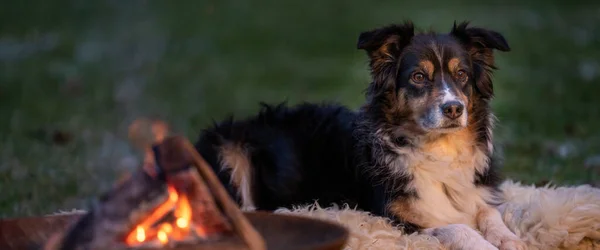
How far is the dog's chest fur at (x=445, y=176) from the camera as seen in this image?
636 cm

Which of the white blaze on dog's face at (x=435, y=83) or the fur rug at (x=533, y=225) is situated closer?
the fur rug at (x=533, y=225)

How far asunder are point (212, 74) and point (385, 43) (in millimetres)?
13507

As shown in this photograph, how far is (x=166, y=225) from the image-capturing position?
4141mm

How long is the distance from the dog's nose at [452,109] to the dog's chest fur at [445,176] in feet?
1.34

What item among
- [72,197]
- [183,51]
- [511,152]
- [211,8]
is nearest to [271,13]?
[211,8]

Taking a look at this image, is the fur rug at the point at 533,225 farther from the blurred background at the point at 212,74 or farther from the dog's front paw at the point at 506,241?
the blurred background at the point at 212,74

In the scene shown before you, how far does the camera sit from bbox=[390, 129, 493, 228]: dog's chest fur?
6.36m

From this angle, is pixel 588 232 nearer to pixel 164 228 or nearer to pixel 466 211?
pixel 466 211

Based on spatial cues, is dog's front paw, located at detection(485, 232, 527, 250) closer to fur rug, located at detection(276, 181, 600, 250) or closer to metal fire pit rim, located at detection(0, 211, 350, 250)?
fur rug, located at detection(276, 181, 600, 250)

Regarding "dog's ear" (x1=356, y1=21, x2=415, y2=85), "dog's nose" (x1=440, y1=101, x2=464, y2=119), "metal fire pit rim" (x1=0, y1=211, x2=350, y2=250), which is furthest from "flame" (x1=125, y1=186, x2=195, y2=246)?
"dog's ear" (x1=356, y1=21, x2=415, y2=85)

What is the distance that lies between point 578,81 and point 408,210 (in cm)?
1094

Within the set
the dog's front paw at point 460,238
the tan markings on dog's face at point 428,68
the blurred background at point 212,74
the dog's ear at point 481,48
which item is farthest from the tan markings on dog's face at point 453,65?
the dog's front paw at point 460,238

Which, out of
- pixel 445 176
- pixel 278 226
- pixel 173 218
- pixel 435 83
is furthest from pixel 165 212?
pixel 445 176

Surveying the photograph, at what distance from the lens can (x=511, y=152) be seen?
36.0ft
